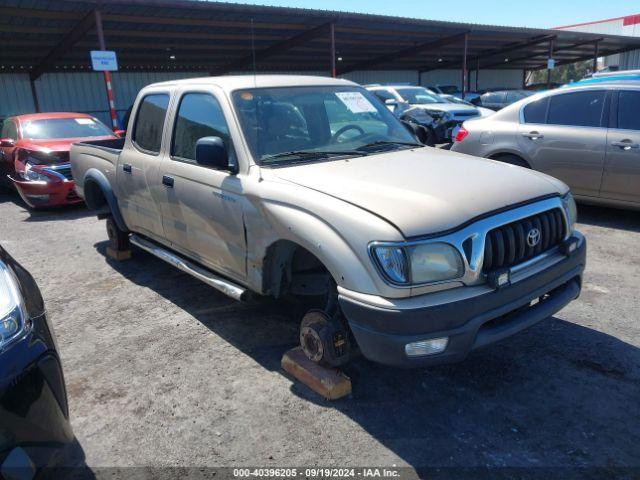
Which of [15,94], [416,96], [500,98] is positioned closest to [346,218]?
[416,96]

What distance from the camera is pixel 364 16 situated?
59.3 ft

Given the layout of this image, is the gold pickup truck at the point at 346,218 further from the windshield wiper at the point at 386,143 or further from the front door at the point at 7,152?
the front door at the point at 7,152

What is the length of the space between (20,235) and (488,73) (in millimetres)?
38256

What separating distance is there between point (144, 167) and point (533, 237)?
324 cm

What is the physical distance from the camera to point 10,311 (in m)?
2.16

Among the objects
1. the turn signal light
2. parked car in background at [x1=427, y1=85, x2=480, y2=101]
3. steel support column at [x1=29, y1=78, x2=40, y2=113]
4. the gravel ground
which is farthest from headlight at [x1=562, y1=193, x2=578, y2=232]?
parked car in background at [x1=427, y1=85, x2=480, y2=101]

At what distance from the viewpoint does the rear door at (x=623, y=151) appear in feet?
19.7

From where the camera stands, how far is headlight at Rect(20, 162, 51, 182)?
8.29 m

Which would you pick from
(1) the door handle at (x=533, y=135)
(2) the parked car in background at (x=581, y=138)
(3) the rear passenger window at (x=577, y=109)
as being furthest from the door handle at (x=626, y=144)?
(1) the door handle at (x=533, y=135)

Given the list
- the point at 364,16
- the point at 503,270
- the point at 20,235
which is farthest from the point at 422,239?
the point at 364,16

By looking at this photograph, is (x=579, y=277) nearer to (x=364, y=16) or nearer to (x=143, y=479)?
(x=143, y=479)

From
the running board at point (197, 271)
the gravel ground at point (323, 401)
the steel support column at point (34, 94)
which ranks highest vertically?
the steel support column at point (34, 94)

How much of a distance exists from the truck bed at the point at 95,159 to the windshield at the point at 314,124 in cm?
206

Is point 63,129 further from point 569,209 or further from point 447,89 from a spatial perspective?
point 447,89
